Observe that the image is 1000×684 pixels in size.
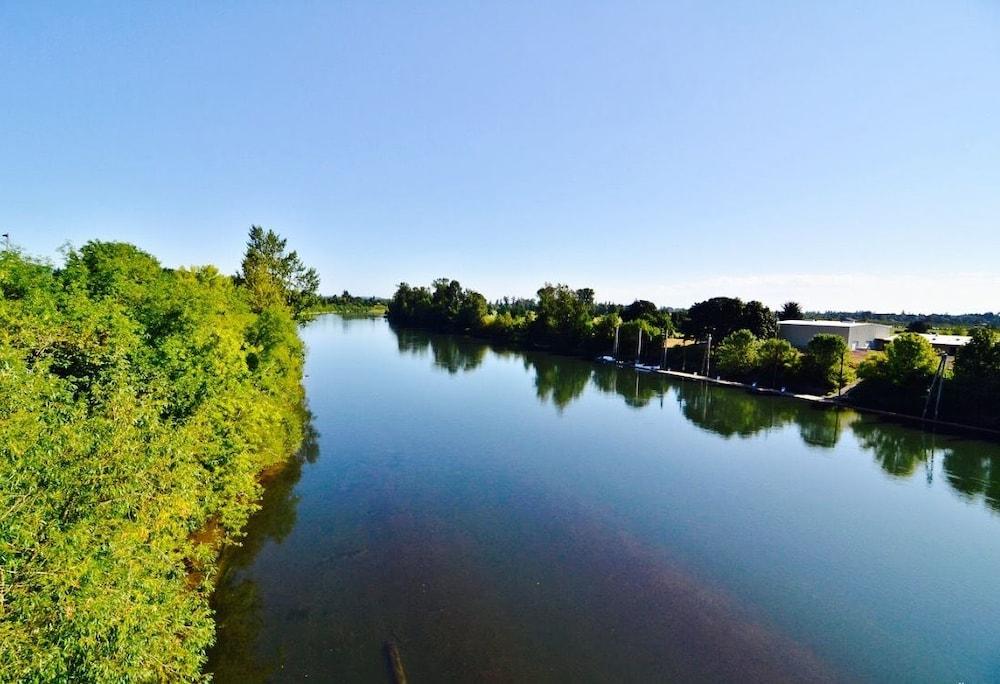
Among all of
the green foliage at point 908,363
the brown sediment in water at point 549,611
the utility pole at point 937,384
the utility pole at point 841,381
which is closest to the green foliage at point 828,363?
the utility pole at point 841,381

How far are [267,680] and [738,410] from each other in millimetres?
41354

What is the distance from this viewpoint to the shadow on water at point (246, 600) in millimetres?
11305

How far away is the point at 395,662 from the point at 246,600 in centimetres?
526

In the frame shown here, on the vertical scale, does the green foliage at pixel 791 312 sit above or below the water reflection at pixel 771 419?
above

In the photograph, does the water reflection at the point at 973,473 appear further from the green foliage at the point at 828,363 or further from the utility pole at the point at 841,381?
the green foliage at the point at 828,363

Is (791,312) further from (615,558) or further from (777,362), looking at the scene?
(615,558)

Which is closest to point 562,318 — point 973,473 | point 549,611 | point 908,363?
point 908,363

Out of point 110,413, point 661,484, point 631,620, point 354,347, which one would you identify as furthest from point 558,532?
point 354,347

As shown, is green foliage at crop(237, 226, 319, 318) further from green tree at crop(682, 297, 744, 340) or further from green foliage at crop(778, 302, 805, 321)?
green foliage at crop(778, 302, 805, 321)

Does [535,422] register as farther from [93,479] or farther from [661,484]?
[93,479]

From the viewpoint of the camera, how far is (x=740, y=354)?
54719 millimetres

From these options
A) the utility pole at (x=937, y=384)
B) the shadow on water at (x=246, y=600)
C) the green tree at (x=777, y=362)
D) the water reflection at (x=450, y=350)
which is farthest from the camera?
the water reflection at (x=450, y=350)

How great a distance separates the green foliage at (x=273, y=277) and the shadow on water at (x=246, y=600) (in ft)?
73.8

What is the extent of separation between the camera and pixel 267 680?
1095 cm
